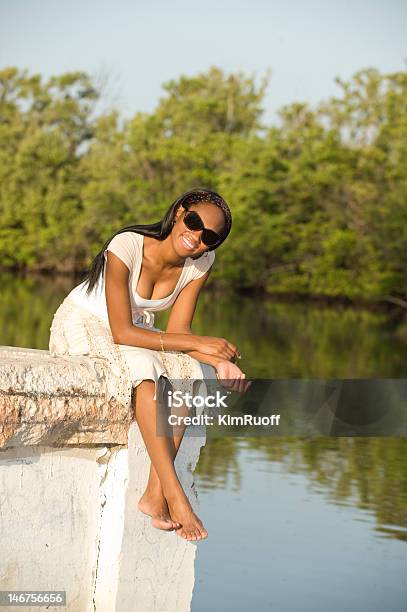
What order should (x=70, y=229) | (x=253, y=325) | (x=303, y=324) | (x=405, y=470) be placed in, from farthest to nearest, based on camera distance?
(x=70, y=229)
(x=303, y=324)
(x=253, y=325)
(x=405, y=470)

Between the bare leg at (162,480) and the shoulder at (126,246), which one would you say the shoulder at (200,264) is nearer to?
the shoulder at (126,246)

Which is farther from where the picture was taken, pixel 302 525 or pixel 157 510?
pixel 302 525

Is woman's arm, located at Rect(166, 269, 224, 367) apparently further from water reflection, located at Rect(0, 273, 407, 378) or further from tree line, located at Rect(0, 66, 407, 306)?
tree line, located at Rect(0, 66, 407, 306)

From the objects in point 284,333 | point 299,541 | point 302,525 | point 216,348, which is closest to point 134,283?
point 216,348

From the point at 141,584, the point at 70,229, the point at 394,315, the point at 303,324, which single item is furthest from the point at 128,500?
the point at 70,229

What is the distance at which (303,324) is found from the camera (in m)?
A: 25.8

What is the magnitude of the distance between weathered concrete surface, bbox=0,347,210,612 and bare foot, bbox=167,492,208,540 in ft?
0.12

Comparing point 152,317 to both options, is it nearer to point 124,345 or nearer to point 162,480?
point 124,345

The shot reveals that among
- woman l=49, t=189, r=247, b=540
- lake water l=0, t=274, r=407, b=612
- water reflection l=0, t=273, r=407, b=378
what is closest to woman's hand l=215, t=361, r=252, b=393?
woman l=49, t=189, r=247, b=540

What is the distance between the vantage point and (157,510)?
9.15ft

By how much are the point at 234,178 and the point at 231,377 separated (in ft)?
119

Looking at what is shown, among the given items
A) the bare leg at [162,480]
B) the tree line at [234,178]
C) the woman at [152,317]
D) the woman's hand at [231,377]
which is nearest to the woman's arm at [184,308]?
the woman at [152,317]

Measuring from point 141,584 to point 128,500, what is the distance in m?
0.19

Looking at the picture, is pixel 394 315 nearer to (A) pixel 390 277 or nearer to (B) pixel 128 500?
(A) pixel 390 277
